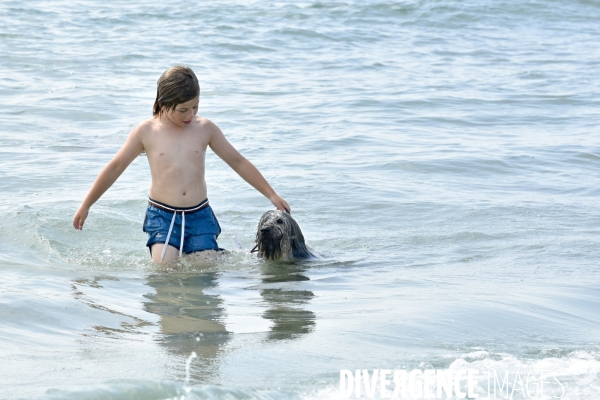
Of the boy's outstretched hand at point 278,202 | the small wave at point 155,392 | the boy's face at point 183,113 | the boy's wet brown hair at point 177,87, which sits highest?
the boy's wet brown hair at point 177,87

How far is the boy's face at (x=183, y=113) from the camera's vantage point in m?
5.83

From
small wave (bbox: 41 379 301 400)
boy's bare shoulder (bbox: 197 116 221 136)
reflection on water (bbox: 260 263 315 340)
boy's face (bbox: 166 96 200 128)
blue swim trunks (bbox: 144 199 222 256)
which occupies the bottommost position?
reflection on water (bbox: 260 263 315 340)

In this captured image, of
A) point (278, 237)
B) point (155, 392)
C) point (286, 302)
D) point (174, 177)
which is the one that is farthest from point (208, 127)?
point (155, 392)

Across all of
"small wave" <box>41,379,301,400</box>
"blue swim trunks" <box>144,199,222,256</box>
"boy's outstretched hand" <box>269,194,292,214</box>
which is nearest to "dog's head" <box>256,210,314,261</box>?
"boy's outstretched hand" <box>269,194,292,214</box>

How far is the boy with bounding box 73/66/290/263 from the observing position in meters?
6.07

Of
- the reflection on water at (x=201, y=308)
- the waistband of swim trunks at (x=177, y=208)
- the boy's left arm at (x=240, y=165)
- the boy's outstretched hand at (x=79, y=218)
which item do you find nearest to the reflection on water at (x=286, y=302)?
the reflection on water at (x=201, y=308)

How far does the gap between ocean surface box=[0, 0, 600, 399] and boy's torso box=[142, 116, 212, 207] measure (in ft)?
1.62

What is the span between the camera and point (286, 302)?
530cm

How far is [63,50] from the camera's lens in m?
16.9

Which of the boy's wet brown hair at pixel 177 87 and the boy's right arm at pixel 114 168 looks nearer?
the boy's wet brown hair at pixel 177 87

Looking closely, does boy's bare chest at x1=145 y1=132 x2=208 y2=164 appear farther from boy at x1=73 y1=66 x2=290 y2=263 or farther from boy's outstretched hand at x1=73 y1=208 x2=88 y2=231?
boy's outstretched hand at x1=73 y1=208 x2=88 y2=231

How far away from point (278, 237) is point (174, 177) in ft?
2.71

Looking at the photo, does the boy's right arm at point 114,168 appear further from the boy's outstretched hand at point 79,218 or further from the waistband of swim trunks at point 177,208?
the waistband of swim trunks at point 177,208

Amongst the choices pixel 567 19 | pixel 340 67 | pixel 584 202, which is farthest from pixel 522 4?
pixel 584 202
